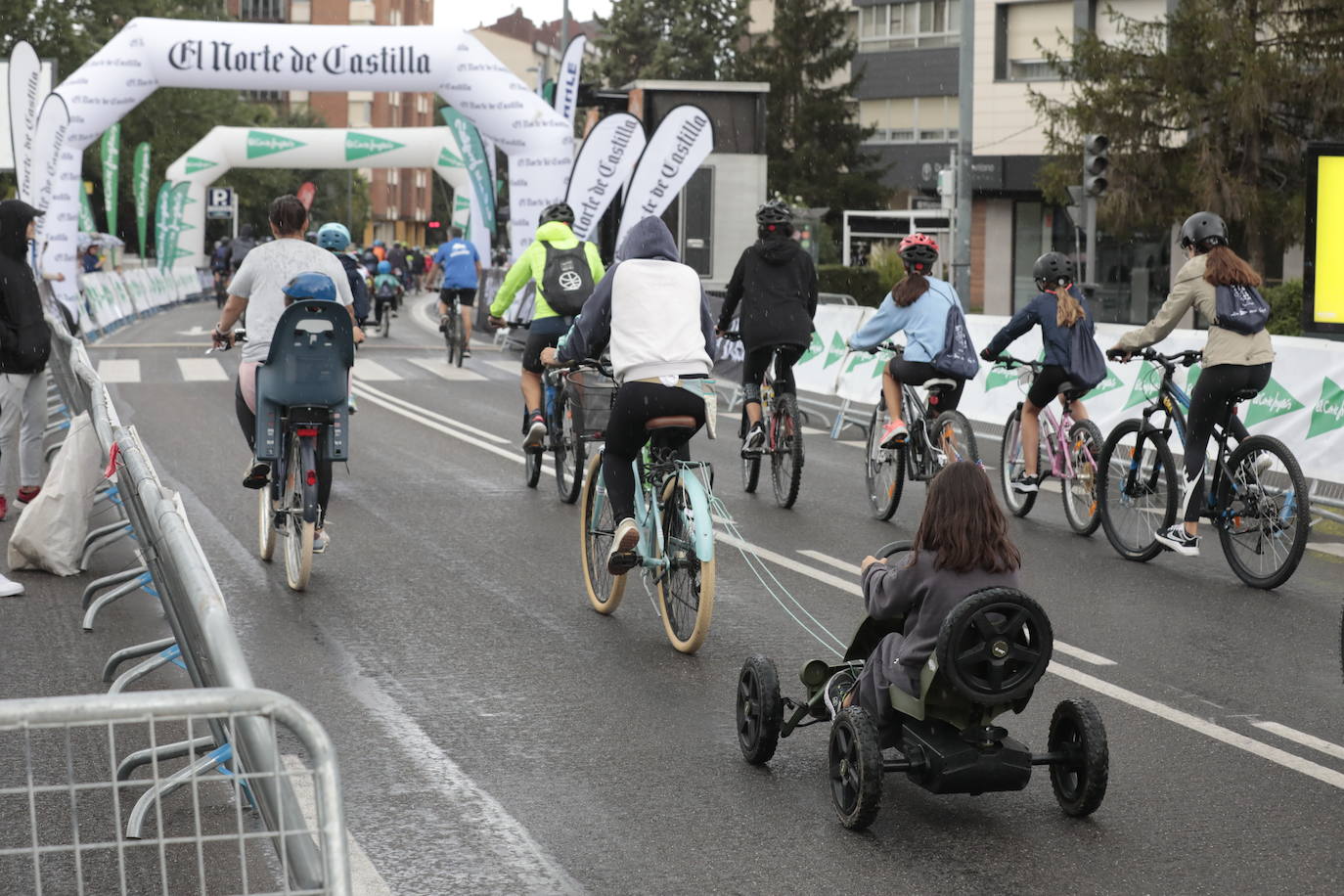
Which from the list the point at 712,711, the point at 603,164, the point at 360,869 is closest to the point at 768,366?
the point at 712,711

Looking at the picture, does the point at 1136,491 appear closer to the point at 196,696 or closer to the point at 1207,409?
the point at 1207,409

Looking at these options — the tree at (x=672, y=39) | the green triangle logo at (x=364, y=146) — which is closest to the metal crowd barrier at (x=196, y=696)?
the green triangle logo at (x=364, y=146)

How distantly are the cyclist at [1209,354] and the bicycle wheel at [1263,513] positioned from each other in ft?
0.54

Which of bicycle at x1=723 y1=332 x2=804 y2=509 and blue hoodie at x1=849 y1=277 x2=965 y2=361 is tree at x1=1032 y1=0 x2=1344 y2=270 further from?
blue hoodie at x1=849 y1=277 x2=965 y2=361

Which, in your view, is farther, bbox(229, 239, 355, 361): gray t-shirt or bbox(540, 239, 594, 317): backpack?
bbox(540, 239, 594, 317): backpack

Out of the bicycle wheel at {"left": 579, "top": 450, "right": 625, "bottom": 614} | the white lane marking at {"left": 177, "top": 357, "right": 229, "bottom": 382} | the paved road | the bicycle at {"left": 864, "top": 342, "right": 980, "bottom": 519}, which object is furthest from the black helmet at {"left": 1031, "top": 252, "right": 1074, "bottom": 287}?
the white lane marking at {"left": 177, "top": 357, "right": 229, "bottom": 382}

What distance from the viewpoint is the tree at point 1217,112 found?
32.4 m

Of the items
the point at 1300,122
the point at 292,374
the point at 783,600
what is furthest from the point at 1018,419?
the point at 1300,122

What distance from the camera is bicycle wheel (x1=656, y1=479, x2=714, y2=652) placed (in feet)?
23.2

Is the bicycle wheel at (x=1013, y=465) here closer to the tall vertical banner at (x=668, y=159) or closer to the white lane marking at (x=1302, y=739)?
the white lane marking at (x=1302, y=739)

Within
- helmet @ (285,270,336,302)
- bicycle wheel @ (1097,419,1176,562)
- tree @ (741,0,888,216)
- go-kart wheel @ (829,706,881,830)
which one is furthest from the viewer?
tree @ (741,0,888,216)

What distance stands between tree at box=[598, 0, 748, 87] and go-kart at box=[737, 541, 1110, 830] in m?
70.1

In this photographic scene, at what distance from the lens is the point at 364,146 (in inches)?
2032

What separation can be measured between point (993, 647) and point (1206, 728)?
176 centimetres
